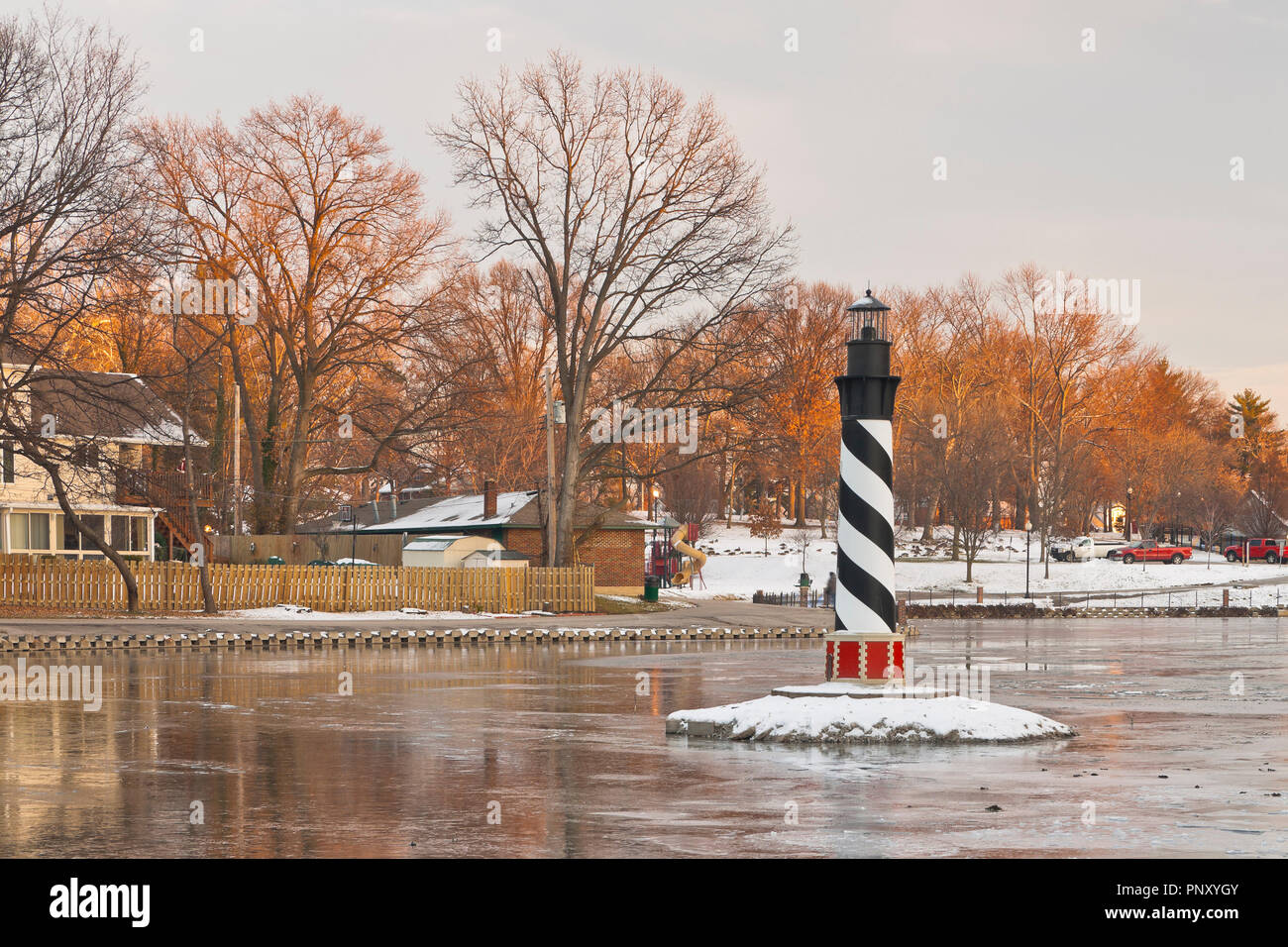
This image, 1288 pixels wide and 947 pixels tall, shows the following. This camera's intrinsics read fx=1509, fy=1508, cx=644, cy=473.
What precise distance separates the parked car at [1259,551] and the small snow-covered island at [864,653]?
264 ft

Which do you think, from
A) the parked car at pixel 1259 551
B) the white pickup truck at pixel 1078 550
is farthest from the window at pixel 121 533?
the parked car at pixel 1259 551

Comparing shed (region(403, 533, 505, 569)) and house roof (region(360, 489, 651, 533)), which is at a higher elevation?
house roof (region(360, 489, 651, 533))

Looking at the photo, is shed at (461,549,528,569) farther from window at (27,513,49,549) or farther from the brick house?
window at (27,513,49,549)

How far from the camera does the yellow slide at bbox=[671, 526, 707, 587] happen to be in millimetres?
70562

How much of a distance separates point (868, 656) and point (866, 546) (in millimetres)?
1246

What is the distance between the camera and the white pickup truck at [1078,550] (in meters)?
89.8

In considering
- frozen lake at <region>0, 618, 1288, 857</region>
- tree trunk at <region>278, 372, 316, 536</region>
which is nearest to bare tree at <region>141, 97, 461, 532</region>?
tree trunk at <region>278, 372, 316, 536</region>

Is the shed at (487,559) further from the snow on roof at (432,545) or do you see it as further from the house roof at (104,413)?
the house roof at (104,413)

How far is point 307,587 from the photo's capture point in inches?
1800

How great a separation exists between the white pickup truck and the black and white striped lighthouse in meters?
74.9

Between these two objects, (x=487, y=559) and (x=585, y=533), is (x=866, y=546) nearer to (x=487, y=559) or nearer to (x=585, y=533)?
(x=487, y=559)

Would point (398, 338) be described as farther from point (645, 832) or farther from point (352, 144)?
point (645, 832)

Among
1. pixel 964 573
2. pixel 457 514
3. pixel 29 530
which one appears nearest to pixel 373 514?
pixel 457 514
